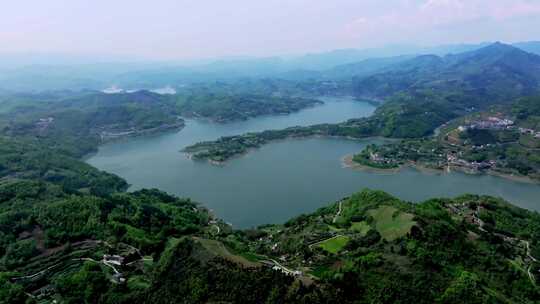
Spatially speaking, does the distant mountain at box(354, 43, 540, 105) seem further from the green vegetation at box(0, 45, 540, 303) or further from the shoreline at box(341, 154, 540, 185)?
the green vegetation at box(0, 45, 540, 303)

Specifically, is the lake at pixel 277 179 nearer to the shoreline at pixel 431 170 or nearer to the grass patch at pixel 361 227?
the shoreline at pixel 431 170

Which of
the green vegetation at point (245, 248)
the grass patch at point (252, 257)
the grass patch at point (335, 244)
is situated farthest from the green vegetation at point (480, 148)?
the grass patch at point (252, 257)

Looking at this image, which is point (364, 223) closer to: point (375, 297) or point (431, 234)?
point (431, 234)

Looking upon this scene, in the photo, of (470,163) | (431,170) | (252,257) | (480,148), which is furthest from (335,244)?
(480,148)

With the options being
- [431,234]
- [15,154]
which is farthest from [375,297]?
[15,154]

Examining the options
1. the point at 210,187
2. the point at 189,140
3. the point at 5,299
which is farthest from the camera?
the point at 189,140

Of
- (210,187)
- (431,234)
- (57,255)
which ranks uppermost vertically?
(431,234)

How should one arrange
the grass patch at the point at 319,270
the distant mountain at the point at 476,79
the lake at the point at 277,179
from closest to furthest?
the grass patch at the point at 319,270 → the lake at the point at 277,179 → the distant mountain at the point at 476,79
